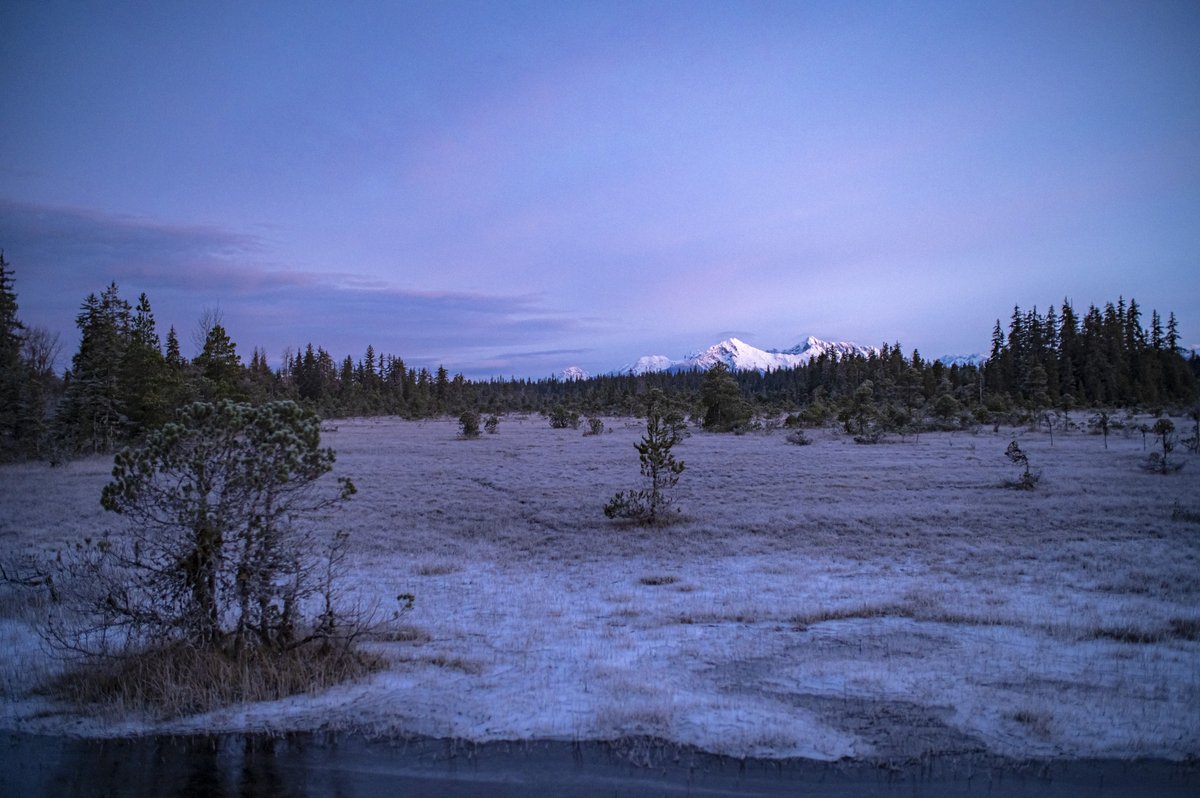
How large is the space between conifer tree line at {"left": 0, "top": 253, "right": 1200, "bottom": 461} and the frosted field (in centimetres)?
448

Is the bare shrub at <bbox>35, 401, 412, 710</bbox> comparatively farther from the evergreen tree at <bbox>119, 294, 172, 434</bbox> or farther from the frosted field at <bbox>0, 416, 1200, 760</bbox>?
the evergreen tree at <bbox>119, 294, 172, 434</bbox>

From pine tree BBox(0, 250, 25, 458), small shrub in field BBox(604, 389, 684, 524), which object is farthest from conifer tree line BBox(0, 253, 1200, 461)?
small shrub in field BBox(604, 389, 684, 524)

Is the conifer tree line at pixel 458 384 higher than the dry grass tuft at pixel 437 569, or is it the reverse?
the conifer tree line at pixel 458 384

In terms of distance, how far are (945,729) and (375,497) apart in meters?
17.3

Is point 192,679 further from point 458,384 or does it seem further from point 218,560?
point 458,384

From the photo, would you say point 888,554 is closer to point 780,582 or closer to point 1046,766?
point 780,582

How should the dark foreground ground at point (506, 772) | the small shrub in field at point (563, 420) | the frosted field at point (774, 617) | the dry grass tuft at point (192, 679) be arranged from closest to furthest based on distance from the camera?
1. the dark foreground ground at point (506, 772)
2. the frosted field at point (774, 617)
3. the dry grass tuft at point (192, 679)
4. the small shrub in field at point (563, 420)

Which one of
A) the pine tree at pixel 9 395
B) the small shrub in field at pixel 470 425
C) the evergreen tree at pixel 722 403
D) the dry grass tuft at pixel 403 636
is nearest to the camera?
the dry grass tuft at pixel 403 636

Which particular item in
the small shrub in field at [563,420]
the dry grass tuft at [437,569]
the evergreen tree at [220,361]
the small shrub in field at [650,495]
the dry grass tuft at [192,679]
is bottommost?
the dry grass tuft at [437,569]

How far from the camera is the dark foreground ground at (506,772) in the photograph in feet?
Answer: 17.9

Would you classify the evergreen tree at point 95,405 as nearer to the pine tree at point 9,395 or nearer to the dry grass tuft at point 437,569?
the pine tree at point 9,395

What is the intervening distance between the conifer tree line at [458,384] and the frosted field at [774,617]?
448cm

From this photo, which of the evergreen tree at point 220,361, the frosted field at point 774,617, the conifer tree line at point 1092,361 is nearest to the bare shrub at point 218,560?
the frosted field at point 774,617

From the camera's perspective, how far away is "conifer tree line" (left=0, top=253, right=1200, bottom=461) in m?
34.0
